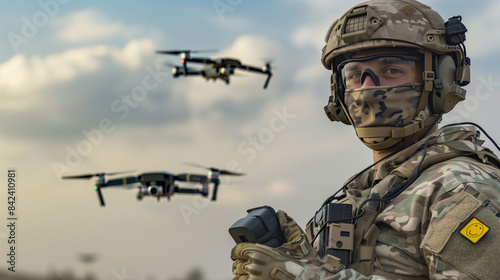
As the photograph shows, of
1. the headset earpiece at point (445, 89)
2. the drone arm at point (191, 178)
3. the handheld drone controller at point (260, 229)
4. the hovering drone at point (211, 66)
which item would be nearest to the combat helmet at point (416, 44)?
the headset earpiece at point (445, 89)

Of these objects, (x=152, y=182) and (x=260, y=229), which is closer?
(x=260, y=229)

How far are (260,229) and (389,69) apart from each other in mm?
2149

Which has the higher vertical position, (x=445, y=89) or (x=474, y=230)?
(x=445, y=89)

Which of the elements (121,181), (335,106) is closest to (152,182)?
(121,181)

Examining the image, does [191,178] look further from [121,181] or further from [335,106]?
[335,106]

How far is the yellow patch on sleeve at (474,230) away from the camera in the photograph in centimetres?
511

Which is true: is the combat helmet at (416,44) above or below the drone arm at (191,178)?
above

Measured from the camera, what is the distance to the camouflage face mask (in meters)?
6.41

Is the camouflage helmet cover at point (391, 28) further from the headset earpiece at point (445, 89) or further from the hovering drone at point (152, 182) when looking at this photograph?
the hovering drone at point (152, 182)

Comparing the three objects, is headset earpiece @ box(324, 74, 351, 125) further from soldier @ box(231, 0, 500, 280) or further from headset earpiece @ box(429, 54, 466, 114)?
headset earpiece @ box(429, 54, 466, 114)

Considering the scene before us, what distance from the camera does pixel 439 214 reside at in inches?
210

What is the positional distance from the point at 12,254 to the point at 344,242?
8.04 meters

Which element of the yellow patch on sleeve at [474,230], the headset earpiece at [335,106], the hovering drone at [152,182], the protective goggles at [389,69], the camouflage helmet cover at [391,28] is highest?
the camouflage helmet cover at [391,28]

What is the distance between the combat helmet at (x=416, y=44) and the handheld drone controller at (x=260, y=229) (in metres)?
1.38
